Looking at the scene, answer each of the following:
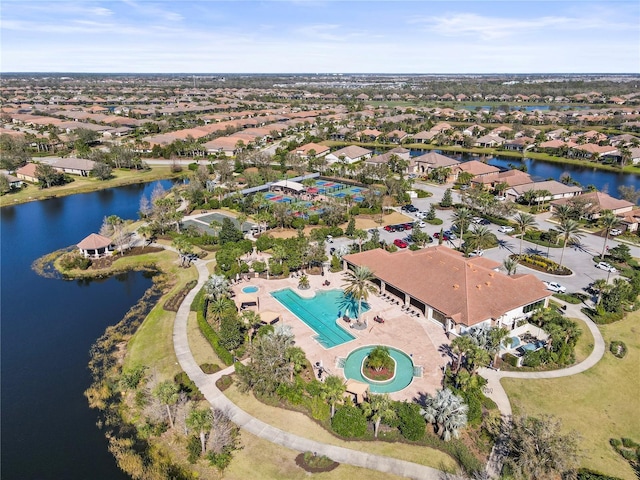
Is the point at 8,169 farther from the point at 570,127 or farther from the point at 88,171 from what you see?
the point at 570,127

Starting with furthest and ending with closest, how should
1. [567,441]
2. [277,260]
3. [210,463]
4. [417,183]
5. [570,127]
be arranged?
1. [570,127]
2. [417,183]
3. [277,260]
4. [210,463]
5. [567,441]

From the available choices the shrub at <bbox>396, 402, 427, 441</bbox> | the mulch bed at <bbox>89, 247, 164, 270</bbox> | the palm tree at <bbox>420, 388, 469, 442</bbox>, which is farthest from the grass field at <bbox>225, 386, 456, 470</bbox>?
the mulch bed at <bbox>89, 247, 164, 270</bbox>

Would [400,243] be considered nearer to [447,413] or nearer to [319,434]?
[447,413]

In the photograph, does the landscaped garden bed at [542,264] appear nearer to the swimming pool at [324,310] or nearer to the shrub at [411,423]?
the swimming pool at [324,310]

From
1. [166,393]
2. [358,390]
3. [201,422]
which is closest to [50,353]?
[166,393]

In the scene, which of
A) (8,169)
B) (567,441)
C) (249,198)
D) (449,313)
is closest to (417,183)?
(249,198)
